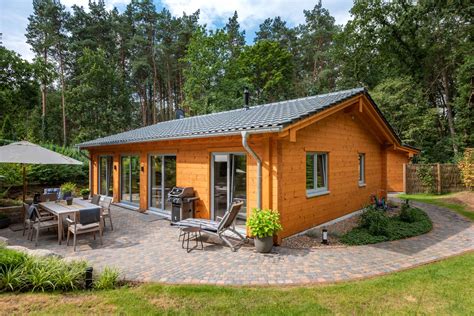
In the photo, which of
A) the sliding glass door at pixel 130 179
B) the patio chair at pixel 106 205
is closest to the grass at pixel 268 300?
the patio chair at pixel 106 205

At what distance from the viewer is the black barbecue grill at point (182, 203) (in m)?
8.02

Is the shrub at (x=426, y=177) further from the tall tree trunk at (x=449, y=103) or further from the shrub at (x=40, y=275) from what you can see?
the shrub at (x=40, y=275)

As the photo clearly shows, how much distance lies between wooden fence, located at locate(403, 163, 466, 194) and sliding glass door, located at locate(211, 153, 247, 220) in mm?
13715

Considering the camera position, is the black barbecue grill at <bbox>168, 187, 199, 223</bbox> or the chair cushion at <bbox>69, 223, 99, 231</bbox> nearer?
the chair cushion at <bbox>69, 223, 99, 231</bbox>

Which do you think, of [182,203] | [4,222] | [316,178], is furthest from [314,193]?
[4,222]

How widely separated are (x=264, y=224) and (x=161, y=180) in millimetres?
5473

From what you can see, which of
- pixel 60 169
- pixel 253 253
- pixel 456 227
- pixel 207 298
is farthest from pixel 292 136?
pixel 60 169

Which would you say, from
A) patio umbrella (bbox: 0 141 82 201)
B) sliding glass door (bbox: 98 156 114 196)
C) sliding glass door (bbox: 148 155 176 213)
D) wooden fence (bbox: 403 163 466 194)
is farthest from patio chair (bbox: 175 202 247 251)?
wooden fence (bbox: 403 163 466 194)

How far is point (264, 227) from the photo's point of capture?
5555 millimetres

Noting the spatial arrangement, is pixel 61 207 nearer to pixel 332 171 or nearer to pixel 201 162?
pixel 201 162

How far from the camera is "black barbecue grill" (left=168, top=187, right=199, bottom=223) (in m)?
8.02

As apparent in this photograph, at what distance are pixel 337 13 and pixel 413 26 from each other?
29.9 ft

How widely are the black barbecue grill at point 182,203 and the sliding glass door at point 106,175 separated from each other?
6.02m

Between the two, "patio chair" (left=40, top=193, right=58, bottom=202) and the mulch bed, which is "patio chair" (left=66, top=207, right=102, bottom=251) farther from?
the mulch bed
